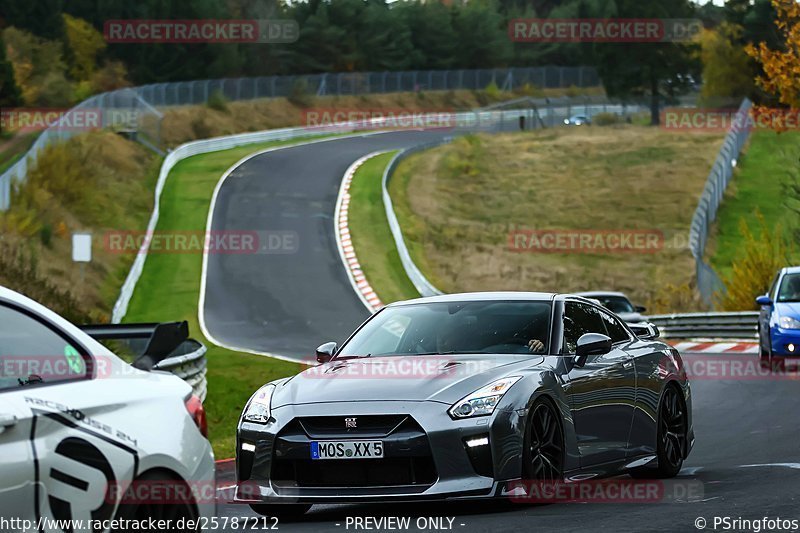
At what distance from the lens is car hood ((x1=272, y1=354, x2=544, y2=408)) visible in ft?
30.5

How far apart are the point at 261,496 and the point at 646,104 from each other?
102 meters

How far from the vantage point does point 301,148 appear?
2904 inches

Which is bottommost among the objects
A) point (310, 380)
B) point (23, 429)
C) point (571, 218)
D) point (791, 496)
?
point (571, 218)

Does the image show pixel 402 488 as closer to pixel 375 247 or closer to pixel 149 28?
pixel 375 247

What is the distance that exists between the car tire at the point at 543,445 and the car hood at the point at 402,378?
31 cm

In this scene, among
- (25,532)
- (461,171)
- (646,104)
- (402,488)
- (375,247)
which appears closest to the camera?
(25,532)

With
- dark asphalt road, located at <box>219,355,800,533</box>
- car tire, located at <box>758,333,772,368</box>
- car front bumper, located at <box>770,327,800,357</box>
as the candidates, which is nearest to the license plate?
dark asphalt road, located at <box>219,355,800,533</box>

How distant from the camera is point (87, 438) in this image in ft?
19.5

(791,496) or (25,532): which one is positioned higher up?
(25,532)

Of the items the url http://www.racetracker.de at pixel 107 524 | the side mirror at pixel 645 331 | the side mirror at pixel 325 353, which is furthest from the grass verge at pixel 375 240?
the url http://www.racetracker.de at pixel 107 524


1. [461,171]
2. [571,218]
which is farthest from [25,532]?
[461,171]

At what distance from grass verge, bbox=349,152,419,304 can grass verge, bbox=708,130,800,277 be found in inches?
429

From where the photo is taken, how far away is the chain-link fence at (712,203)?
39.8m
